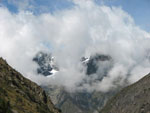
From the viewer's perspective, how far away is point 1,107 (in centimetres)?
15300

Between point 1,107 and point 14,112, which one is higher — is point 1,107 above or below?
below

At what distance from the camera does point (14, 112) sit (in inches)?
7623

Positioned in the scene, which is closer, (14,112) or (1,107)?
(1,107)

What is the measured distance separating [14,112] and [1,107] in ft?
138
